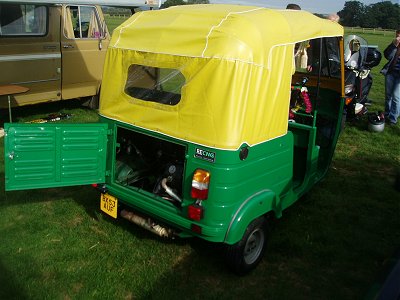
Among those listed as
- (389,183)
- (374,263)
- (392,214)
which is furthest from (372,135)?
(374,263)

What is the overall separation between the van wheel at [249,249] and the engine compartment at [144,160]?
797 millimetres

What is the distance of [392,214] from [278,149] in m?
2.18

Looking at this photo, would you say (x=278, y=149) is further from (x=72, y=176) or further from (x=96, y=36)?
(x=96, y=36)

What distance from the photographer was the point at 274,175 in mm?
3492

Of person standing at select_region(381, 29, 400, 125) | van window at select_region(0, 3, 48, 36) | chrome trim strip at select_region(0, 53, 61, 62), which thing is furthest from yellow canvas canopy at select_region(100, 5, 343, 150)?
person standing at select_region(381, 29, 400, 125)

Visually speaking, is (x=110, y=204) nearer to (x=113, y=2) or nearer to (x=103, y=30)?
(x=113, y=2)

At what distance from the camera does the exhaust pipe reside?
136 inches

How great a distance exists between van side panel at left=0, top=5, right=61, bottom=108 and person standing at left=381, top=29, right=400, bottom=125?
6378 millimetres

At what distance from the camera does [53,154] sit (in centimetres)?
333

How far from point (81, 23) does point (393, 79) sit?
6290mm

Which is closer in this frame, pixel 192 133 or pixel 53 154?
pixel 192 133

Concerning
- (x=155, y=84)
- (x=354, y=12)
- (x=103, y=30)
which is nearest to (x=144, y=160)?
(x=155, y=84)

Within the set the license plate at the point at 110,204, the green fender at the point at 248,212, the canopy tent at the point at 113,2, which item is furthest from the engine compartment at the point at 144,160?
the canopy tent at the point at 113,2

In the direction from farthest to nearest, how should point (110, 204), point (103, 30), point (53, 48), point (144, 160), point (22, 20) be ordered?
point (103, 30), point (53, 48), point (22, 20), point (144, 160), point (110, 204)
